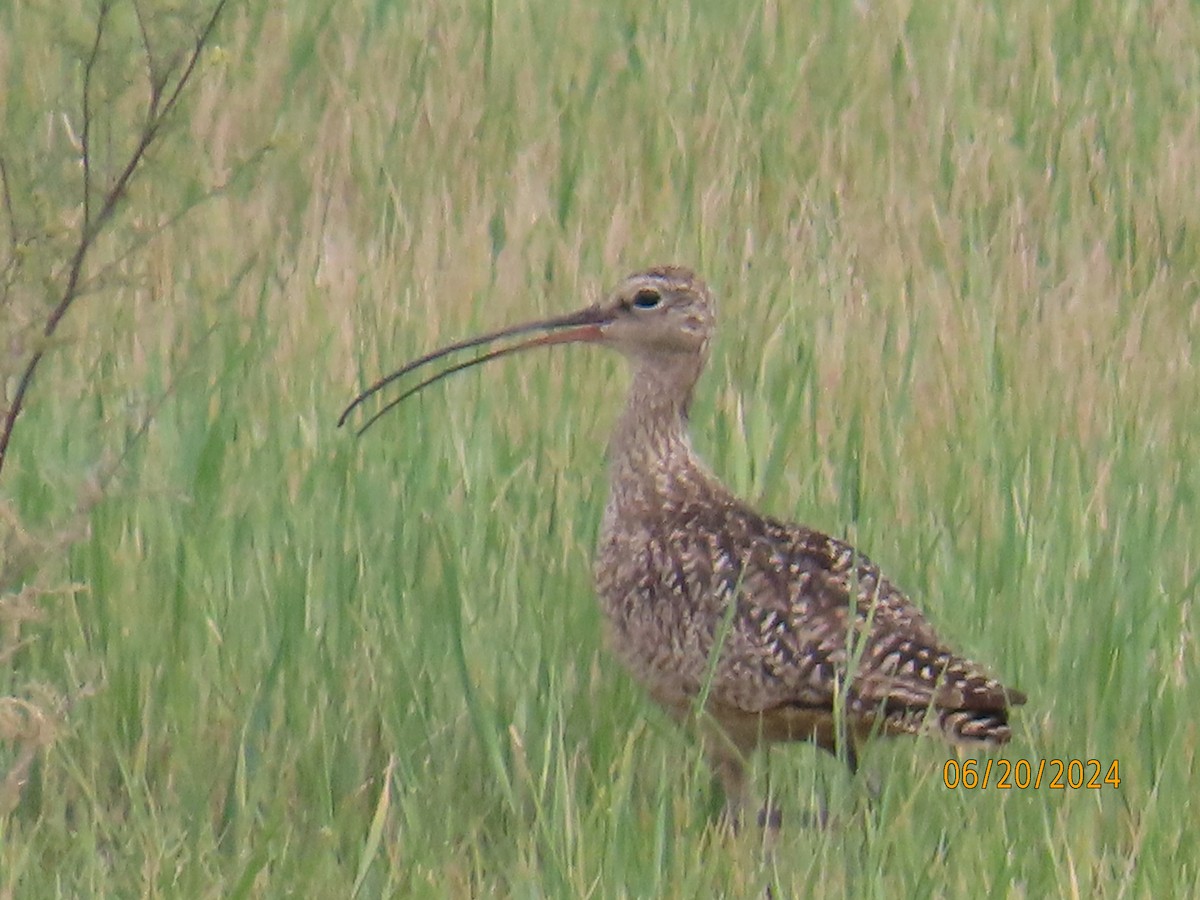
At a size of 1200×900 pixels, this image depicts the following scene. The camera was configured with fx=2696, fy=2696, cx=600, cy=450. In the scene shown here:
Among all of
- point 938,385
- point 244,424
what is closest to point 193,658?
point 244,424

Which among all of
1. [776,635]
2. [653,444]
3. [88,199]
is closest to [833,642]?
[776,635]

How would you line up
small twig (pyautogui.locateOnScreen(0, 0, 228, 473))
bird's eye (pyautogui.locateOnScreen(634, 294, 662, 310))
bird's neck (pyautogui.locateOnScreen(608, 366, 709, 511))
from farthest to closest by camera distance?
bird's eye (pyautogui.locateOnScreen(634, 294, 662, 310)), bird's neck (pyautogui.locateOnScreen(608, 366, 709, 511)), small twig (pyautogui.locateOnScreen(0, 0, 228, 473))

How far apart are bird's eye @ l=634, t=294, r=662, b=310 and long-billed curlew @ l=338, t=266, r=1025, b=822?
38 cm

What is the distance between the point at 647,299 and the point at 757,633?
1169 millimetres

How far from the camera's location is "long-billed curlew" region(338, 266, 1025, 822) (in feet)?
15.4

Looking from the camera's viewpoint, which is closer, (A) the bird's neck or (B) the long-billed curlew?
(B) the long-billed curlew

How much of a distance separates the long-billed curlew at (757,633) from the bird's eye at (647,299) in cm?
38

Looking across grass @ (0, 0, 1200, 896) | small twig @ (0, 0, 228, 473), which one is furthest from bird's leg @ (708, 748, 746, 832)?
small twig @ (0, 0, 228, 473)

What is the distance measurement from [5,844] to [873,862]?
4.83ft

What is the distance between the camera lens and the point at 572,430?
622cm

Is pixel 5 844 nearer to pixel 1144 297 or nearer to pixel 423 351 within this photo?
pixel 423 351

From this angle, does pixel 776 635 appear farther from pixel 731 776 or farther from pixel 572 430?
pixel 572 430
